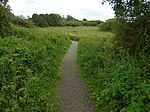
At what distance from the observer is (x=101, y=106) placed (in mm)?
8336

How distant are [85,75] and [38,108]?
21.5ft

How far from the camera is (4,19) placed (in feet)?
71.9

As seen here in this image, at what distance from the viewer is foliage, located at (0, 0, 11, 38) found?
2135cm

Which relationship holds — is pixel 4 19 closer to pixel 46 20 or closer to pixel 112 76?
pixel 112 76

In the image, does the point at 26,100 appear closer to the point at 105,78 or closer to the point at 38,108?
the point at 38,108

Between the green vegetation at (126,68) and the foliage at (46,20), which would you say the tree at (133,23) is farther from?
the foliage at (46,20)

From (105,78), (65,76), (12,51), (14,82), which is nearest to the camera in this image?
(14,82)

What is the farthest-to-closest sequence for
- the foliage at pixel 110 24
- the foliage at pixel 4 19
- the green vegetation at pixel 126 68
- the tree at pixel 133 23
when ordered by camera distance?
the foliage at pixel 4 19 → the foliage at pixel 110 24 → the tree at pixel 133 23 → the green vegetation at pixel 126 68

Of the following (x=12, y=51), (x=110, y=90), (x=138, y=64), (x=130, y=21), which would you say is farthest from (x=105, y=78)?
(x=12, y=51)

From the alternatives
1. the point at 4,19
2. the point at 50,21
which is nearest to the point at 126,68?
the point at 4,19

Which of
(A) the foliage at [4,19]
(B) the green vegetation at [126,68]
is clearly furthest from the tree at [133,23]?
(A) the foliage at [4,19]

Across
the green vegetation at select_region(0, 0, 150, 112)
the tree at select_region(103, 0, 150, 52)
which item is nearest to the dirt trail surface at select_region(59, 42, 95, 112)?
the green vegetation at select_region(0, 0, 150, 112)

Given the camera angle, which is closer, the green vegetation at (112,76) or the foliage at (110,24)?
the green vegetation at (112,76)

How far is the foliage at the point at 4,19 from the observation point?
21.4 meters
